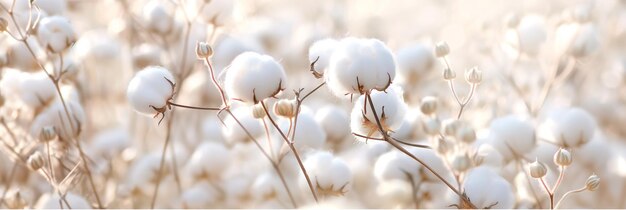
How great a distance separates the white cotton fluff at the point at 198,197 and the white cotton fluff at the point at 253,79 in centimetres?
34

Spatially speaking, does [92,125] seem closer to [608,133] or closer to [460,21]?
[608,133]

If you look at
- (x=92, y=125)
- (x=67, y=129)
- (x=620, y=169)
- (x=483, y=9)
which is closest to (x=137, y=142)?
(x=92, y=125)

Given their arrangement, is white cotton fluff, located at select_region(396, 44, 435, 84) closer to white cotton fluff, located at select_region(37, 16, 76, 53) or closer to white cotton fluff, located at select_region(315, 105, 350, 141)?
white cotton fluff, located at select_region(315, 105, 350, 141)

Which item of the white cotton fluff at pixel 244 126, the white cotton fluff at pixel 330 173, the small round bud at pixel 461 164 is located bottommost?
the small round bud at pixel 461 164

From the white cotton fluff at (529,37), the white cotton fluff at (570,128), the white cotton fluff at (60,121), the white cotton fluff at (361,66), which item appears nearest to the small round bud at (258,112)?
the white cotton fluff at (361,66)

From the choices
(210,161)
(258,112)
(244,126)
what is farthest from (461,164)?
(210,161)

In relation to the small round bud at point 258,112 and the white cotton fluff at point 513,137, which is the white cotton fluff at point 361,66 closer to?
the small round bud at point 258,112

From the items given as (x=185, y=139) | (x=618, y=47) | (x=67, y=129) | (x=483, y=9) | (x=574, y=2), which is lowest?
(x=67, y=129)

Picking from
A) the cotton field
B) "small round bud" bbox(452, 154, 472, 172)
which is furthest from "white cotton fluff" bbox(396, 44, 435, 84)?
"small round bud" bbox(452, 154, 472, 172)

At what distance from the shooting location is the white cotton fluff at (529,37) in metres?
0.94

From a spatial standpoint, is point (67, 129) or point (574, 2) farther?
point (574, 2)

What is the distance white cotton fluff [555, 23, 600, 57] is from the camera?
90cm

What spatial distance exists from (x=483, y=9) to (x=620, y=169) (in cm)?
98

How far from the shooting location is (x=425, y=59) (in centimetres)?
91
